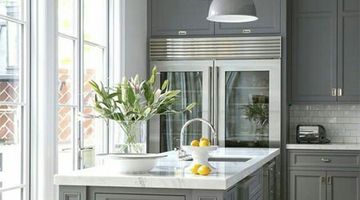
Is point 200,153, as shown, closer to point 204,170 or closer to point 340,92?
point 204,170

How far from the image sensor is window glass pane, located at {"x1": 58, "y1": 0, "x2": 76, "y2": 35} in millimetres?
4781

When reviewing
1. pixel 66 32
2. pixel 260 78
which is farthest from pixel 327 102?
pixel 66 32

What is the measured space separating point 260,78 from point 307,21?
779mm

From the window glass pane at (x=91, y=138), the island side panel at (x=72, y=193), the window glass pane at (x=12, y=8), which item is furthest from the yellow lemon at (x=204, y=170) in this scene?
the window glass pane at (x=91, y=138)

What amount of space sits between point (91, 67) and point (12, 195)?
1669mm

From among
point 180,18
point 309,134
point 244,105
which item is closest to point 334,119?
point 309,134

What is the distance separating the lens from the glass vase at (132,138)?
346 cm

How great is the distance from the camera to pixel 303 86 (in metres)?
6.46

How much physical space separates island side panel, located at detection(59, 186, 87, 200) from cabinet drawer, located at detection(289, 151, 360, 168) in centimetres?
327

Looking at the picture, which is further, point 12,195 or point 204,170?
point 12,195

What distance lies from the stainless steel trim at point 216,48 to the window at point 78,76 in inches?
34.8

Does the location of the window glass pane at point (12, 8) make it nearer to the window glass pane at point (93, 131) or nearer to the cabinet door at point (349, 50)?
the window glass pane at point (93, 131)

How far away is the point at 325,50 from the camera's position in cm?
639

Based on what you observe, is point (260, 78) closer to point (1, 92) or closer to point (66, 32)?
point (66, 32)
